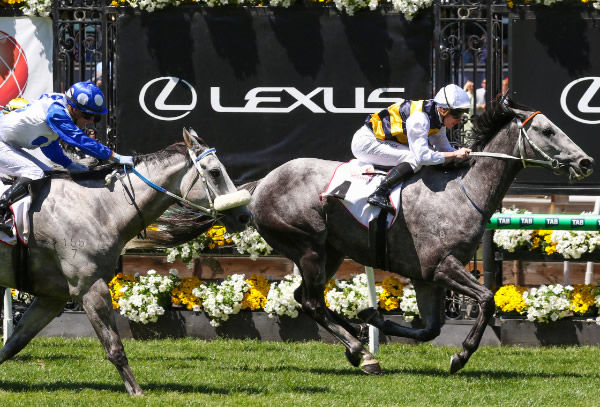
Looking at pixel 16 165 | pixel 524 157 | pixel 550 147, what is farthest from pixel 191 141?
pixel 550 147

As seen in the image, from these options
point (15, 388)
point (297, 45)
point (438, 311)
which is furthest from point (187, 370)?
point (297, 45)

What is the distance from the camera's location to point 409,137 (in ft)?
26.8

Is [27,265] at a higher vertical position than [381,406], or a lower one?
higher

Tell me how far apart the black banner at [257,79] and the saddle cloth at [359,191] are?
1869mm

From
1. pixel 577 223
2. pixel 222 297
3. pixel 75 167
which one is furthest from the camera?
pixel 222 297

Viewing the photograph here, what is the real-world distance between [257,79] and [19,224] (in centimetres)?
392

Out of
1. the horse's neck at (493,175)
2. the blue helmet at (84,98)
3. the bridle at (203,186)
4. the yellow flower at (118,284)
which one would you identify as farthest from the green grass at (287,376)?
the blue helmet at (84,98)

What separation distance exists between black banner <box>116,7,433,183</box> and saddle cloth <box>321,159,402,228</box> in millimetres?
1869

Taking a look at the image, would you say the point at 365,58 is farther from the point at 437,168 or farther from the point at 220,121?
the point at 437,168

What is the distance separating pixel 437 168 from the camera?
329 inches

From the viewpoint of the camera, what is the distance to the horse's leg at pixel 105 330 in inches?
274

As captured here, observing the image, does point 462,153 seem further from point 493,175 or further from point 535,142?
point 535,142

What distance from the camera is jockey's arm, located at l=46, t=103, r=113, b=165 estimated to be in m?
7.10

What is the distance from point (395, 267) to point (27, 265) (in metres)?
2.90
